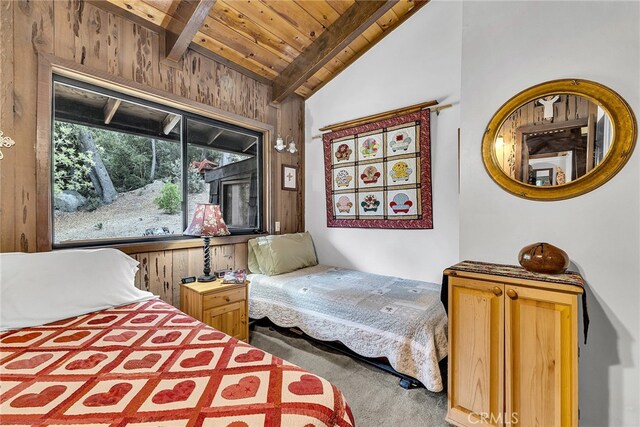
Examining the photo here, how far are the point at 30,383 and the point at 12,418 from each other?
19 centimetres

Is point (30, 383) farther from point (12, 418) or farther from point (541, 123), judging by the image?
point (541, 123)

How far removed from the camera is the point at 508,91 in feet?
5.20

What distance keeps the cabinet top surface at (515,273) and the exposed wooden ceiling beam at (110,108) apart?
2655mm

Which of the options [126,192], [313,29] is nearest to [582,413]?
[126,192]

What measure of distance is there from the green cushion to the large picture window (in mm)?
515

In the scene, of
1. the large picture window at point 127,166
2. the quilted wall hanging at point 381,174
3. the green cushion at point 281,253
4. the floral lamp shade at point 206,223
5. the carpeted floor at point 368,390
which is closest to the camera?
the carpeted floor at point 368,390

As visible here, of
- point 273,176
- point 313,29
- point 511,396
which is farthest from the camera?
point 273,176

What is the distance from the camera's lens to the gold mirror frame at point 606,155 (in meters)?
1.30

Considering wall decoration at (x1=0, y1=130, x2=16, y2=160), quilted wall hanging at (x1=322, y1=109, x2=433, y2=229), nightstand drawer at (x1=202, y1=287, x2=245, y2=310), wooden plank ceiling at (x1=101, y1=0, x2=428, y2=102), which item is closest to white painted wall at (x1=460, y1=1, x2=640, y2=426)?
quilted wall hanging at (x1=322, y1=109, x2=433, y2=229)

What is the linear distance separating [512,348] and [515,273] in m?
0.36

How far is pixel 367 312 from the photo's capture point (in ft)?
6.30

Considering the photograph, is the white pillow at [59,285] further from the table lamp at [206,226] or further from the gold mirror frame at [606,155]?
the gold mirror frame at [606,155]

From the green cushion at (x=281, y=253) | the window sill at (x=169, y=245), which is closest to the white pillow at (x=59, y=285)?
the window sill at (x=169, y=245)
